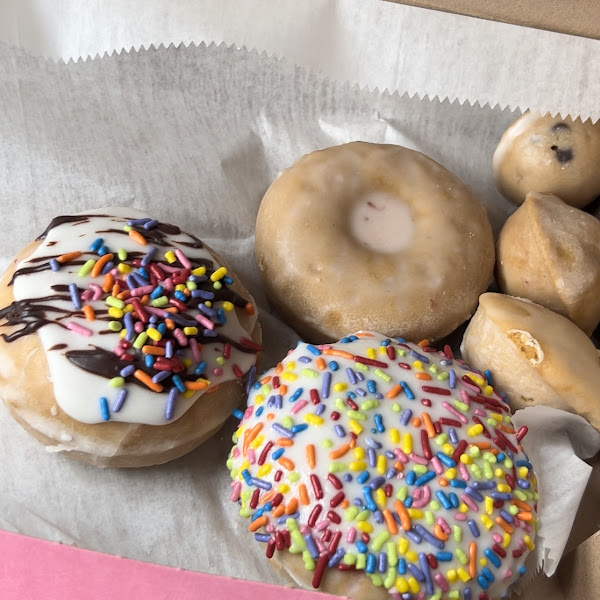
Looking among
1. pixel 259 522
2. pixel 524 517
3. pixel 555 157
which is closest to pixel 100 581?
pixel 259 522

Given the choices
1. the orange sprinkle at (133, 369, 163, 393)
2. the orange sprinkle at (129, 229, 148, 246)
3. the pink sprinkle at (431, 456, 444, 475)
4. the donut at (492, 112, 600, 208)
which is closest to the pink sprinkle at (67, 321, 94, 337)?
the orange sprinkle at (133, 369, 163, 393)

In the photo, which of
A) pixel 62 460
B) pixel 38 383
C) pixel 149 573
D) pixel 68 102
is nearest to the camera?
pixel 149 573

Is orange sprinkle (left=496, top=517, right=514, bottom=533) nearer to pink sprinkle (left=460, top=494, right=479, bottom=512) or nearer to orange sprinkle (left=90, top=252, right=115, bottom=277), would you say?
pink sprinkle (left=460, top=494, right=479, bottom=512)

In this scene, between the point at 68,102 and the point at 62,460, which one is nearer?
the point at 62,460

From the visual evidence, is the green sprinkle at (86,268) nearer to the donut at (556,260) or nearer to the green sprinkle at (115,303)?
the green sprinkle at (115,303)

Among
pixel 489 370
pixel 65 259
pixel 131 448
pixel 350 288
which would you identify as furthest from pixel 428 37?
pixel 131 448

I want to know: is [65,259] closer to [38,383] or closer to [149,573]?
[38,383]
